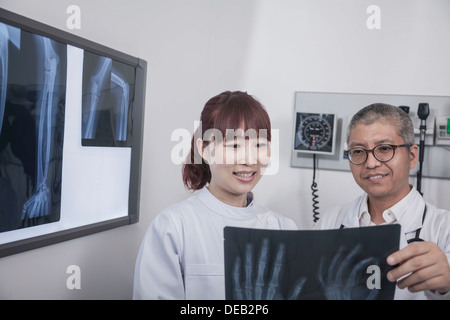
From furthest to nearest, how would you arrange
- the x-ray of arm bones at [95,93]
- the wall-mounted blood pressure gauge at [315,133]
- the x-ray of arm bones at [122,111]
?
the wall-mounted blood pressure gauge at [315,133]
the x-ray of arm bones at [122,111]
the x-ray of arm bones at [95,93]

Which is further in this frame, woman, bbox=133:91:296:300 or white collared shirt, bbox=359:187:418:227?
white collared shirt, bbox=359:187:418:227

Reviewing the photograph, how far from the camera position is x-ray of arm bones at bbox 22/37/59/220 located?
1271 mm

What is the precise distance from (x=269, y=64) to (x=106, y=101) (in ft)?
2.98

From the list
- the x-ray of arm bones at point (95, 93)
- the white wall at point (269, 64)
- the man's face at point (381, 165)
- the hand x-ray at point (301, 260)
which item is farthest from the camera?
the white wall at point (269, 64)

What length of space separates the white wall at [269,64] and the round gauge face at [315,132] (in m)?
0.11

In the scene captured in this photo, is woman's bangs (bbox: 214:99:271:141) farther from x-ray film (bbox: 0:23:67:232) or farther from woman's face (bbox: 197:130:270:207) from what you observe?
x-ray film (bbox: 0:23:67:232)

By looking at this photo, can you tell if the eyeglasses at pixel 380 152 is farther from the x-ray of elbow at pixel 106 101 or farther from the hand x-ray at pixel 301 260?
the x-ray of elbow at pixel 106 101

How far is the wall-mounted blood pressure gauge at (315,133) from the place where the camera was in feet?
6.39

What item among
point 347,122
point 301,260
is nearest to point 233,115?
point 301,260

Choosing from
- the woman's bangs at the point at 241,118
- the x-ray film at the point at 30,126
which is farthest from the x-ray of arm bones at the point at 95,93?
the woman's bangs at the point at 241,118

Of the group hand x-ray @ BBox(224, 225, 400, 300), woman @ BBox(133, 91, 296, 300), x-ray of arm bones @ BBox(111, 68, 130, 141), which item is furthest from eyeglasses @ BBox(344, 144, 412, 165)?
x-ray of arm bones @ BBox(111, 68, 130, 141)

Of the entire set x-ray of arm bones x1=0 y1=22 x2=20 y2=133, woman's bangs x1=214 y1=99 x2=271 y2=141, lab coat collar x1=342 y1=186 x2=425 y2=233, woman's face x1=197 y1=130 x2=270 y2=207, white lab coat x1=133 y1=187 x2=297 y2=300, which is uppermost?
x-ray of arm bones x1=0 y1=22 x2=20 y2=133

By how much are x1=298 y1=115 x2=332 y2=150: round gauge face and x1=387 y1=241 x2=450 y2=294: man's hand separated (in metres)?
1.05
